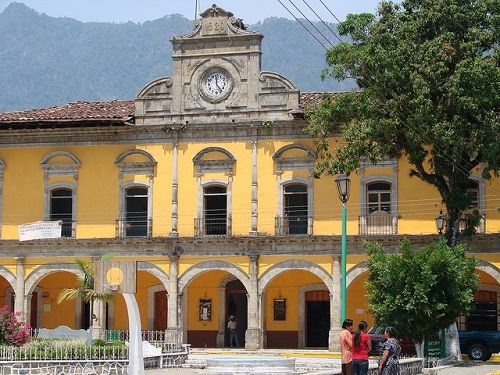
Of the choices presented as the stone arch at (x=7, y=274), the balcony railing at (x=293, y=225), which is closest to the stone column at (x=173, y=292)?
the balcony railing at (x=293, y=225)

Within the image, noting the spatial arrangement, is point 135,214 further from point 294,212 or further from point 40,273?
point 294,212

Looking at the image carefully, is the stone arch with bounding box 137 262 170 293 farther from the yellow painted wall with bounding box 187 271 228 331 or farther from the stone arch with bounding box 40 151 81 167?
the stone arch with bounding box 40 151 81 167

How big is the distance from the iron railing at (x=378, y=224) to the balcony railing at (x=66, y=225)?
35.7 ft

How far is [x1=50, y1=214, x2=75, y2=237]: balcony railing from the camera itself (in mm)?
39753

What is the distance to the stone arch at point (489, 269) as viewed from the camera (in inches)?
1411

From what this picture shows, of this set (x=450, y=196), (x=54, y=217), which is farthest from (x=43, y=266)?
(x=450, y=196)

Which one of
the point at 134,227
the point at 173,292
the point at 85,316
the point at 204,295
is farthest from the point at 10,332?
the point at 204,295

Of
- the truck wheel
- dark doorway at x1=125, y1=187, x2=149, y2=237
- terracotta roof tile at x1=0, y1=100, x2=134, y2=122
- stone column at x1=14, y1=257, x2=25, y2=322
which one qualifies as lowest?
the truck wheel

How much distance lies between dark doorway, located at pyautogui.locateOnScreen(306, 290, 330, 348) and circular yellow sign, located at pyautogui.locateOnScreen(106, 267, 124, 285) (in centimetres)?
2121

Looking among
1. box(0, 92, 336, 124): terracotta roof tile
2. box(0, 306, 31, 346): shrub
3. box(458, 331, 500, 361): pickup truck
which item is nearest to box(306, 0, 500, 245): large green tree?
box(458, 331, 500, 361): pickup truck

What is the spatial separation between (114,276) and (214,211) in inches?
783

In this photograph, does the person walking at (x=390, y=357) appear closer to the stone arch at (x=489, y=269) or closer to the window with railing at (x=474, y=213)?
the window with railing at (x=474, y=213)

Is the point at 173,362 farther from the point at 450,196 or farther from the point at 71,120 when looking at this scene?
the point at 71,120

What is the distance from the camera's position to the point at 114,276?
1927cm
